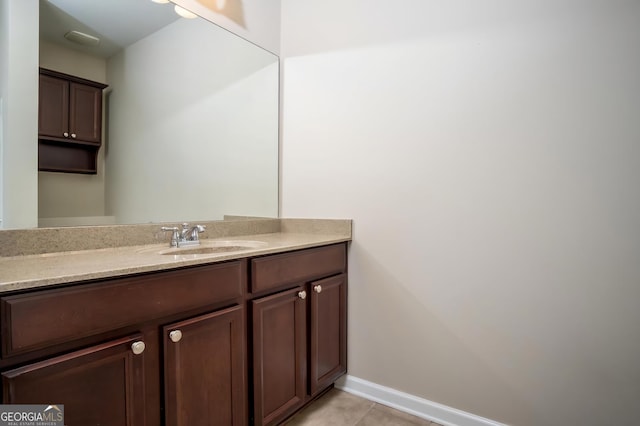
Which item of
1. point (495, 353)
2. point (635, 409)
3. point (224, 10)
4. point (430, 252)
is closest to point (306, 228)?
point (430, 252)

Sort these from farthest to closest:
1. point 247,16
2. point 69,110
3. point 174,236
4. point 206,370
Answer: point 247,16, point 174,236, point 69,110, point 206,370

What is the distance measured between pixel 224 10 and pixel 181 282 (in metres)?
1.55

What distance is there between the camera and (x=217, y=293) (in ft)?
4.07

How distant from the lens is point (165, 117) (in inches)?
66.1

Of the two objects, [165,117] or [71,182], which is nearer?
[71,182]

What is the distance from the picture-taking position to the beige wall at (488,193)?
53.0 inches

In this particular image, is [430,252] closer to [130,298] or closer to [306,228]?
[306,228]

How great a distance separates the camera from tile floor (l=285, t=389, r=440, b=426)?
1.67 meters

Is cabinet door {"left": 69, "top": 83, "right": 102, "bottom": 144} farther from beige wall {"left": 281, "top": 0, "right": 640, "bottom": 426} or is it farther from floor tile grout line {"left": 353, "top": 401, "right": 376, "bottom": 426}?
floor tile grout line {"left": 353, "top": 401, "right": 376, "bottom": 426}

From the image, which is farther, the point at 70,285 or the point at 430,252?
the point at 430,252

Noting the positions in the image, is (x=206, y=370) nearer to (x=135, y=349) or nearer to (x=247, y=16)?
(x=135, y=349)

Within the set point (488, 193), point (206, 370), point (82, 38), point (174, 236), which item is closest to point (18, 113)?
point (82, 38)

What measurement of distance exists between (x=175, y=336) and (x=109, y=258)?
1.15ft

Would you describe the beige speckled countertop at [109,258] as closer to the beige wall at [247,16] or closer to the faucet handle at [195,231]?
the faucet handle at [195,231]
